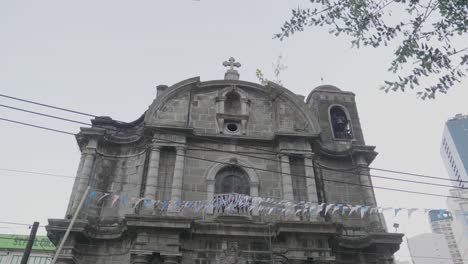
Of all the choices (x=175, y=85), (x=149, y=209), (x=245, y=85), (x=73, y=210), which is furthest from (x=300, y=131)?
(x=73, y=210)

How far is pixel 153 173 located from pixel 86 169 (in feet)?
8.57

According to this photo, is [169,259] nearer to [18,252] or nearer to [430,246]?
[18,252]

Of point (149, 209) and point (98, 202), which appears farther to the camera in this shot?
point (98, 202)

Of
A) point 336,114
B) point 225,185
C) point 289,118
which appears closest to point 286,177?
point 225,185

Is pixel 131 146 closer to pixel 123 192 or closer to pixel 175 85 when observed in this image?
pixel 123 192

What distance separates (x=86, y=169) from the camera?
15125 millimetres

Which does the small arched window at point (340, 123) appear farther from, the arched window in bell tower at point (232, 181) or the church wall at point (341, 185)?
the arched window in bell tower at point (232, 181)

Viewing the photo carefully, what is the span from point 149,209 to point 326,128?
889cm

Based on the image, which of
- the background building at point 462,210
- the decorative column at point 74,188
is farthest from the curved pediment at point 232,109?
the background building at point 462,210

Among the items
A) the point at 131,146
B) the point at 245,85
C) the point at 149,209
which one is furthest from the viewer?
the point at 245,85

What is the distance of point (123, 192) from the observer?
1515cm

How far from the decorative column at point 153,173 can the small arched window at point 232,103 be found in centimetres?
382

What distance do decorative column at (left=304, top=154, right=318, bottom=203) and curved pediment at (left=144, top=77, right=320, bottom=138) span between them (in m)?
1.27

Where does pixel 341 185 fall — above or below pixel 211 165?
below
